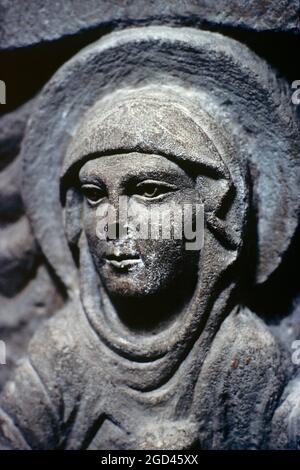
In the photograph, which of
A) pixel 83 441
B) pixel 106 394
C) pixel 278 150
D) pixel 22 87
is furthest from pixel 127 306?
pixel 22 87

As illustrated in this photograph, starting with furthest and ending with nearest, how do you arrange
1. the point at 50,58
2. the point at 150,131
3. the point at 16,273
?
1. the point at 16,273
2. the point at 50,58
3. the point at 150,131

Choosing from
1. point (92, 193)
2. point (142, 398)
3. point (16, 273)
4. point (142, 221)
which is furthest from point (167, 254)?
point (16, 273)

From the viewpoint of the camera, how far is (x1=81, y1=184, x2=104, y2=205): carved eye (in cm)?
126

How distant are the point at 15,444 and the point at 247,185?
76 cm

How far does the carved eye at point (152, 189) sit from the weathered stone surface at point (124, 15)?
1.15 feet

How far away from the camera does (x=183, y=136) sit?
Answer: 1194 mm

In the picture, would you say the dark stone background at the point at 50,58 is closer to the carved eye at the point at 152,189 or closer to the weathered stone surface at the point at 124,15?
the weathered stone surface at the point at 124,15

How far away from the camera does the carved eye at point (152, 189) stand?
1204 mm

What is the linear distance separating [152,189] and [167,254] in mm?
133

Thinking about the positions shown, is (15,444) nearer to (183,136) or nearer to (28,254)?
(28,254)

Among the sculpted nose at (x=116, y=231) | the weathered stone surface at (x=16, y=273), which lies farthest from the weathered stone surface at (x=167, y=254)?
the weathered stone surface at (x=16, y=273)

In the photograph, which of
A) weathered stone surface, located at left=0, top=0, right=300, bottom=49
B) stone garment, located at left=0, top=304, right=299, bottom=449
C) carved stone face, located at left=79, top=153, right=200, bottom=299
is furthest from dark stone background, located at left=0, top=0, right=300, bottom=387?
carved stone face, located at left=79, top=153, right=200, bottom=299

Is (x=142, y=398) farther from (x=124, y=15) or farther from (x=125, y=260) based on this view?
(x=124, y=15)

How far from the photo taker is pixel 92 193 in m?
1.28
